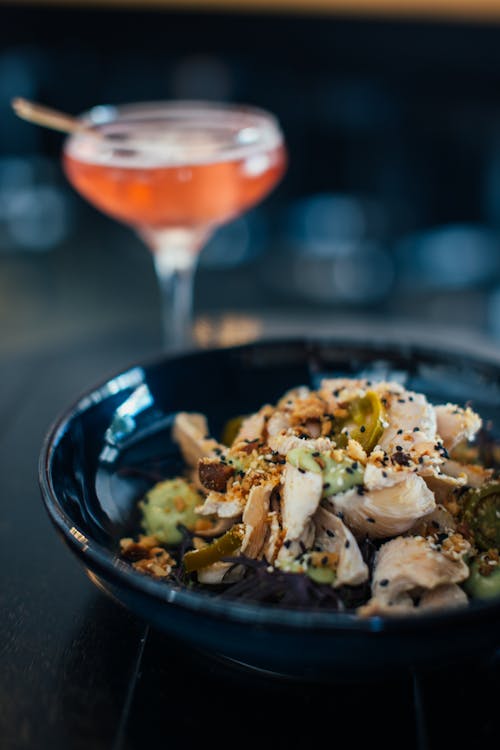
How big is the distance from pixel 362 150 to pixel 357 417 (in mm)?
3149

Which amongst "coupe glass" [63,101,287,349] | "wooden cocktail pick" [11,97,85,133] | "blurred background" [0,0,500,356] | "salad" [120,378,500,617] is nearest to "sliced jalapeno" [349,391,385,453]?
"salad" [120,378,500,617]

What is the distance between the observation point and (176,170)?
153cm

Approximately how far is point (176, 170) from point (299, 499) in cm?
86

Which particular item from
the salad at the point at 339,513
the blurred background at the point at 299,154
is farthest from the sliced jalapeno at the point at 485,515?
the blurred background at the point at 299,154

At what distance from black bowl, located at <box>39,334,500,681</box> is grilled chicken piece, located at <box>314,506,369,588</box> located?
0.11 metres

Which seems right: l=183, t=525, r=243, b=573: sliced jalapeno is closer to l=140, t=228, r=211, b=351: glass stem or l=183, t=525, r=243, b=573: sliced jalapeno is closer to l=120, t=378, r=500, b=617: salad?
l=120, t=378, r=500, b=617: salad

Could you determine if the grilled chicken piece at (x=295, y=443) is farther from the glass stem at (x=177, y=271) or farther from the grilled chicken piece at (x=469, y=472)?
the glass stem at (x=177, y=271)

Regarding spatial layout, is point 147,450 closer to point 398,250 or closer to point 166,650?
point 166,650

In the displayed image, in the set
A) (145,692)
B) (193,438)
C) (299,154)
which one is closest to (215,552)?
(145,692)

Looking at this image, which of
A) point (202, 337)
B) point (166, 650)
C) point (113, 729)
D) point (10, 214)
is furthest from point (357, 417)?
point (10, 214)

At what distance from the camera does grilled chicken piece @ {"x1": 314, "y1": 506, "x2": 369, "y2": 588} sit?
841 millimetres

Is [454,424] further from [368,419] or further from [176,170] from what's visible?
[176,170]

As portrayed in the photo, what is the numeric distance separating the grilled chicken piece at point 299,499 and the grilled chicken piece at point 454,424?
0.85 feet

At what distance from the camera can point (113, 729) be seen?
796 millimetres
